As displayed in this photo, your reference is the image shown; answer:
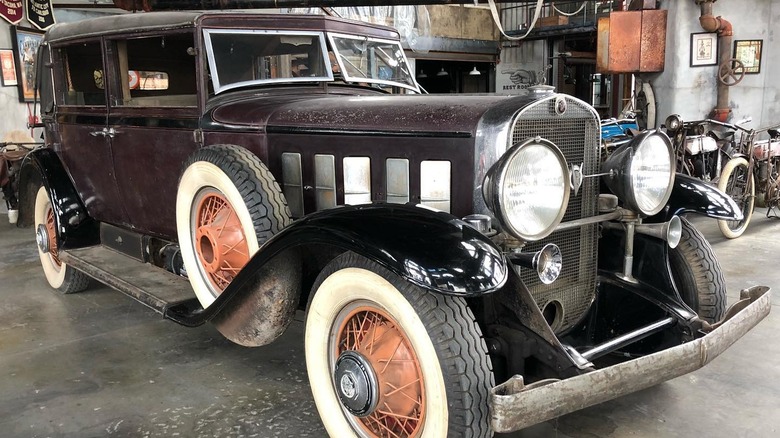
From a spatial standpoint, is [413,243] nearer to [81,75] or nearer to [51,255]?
[81,75]

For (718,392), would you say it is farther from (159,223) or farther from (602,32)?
(602,32)

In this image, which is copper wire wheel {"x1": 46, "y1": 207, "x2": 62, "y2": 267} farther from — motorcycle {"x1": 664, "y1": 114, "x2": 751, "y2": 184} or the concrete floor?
motorcycle {"x1": 664, "y1": 114, "x2": 751, "y2": 184}

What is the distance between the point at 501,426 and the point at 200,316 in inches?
58.8

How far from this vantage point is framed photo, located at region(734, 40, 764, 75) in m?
8.42

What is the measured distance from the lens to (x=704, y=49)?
843 cm

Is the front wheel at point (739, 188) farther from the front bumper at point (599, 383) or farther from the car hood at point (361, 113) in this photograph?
the car hood at point (361, 113)

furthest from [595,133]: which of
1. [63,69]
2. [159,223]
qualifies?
[63,69]

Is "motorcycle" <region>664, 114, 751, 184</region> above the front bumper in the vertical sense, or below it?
above

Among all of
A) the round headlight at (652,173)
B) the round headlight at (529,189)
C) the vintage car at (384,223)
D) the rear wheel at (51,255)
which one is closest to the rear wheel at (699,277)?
the vintage car at (384,223)

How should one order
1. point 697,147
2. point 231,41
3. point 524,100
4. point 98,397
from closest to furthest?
point 524,100, point 98,397, point 231,41, point 697,147

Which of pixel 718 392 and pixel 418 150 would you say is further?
pixel 718 392

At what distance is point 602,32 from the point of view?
8812mm

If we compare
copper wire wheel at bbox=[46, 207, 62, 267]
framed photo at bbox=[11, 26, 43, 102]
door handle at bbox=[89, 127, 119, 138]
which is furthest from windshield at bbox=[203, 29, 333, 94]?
framed photo at bbox=[11, 26, 43, 102]

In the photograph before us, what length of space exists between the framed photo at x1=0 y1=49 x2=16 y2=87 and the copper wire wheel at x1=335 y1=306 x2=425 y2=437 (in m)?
7.98
